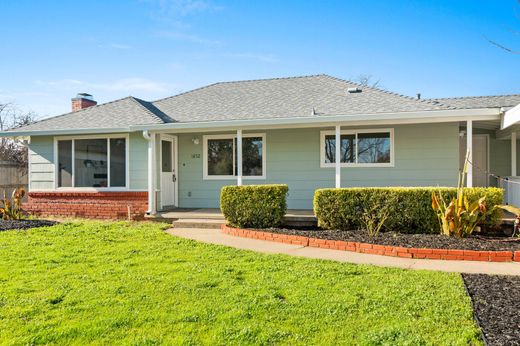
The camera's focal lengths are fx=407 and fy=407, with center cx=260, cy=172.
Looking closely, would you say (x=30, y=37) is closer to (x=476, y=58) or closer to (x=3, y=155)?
(x=3, y=155)

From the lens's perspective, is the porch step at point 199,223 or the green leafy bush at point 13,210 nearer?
the porch step at point 199,223

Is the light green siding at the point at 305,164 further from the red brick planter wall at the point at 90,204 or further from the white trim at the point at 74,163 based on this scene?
the red brick planter wall at the point at 90,204

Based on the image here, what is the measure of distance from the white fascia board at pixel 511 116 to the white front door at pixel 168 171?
878 centimetres

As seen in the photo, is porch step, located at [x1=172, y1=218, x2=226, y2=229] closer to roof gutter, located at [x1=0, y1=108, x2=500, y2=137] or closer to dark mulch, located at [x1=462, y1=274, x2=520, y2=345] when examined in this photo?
roof gutter, located at [x1=0, y1=108, x2=500, y2=137]

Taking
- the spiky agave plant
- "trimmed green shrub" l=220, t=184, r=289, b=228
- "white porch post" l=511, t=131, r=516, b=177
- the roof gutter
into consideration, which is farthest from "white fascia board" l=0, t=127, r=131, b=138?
"white porch post" l=511, t=131, r=516, b=177

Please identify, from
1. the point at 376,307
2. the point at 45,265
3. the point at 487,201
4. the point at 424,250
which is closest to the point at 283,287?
the point at 376,307

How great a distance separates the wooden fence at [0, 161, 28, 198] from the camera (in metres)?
14.3

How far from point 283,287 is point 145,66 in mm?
14619

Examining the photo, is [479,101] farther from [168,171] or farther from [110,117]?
[110,117]

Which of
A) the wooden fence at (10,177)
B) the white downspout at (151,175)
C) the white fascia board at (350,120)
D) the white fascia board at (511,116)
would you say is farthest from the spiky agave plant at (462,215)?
the wooden fence at (10,177)

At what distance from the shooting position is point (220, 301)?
4.21 meters

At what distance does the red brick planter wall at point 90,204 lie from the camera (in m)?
11.6

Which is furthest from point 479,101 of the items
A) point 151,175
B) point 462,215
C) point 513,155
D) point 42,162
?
point 42,162

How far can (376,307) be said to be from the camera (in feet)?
13.2
